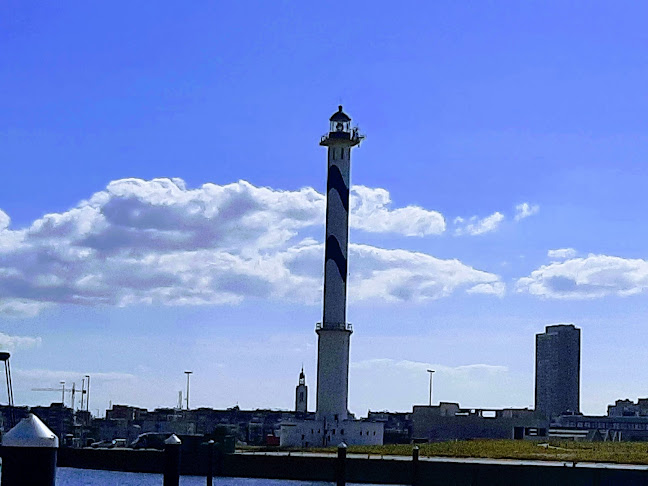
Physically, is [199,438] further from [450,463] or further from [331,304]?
[450,463]

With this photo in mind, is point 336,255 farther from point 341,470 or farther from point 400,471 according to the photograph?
point 341,470

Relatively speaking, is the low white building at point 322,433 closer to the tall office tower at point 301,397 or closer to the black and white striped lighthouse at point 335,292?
the black and white striped lighthouse at point 335,292

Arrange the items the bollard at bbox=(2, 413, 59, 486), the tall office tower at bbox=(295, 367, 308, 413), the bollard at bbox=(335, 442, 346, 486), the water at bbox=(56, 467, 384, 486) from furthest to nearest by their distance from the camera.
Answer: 1. the tall office tower at bbox=(295, 367, 308, 413)
2. the water at bbox=(56, 467, 384, 486)
3. the bollard at bbox=(335, 442, 346, 486)
4. the bollard at bbox=(2, 413, 59, 486)

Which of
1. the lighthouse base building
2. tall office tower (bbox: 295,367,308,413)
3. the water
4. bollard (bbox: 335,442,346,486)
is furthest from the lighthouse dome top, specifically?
tall office tower (bbox: 295,367,308,413)

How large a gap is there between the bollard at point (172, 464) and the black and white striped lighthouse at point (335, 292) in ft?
198

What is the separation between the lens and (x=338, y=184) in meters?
96.1

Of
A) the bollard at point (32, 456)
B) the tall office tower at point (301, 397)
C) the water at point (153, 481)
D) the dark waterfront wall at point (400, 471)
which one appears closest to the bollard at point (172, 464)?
the dark waterfront wall at point (400, 471)

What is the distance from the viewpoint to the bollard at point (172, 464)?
3117cm

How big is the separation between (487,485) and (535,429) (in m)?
78.7

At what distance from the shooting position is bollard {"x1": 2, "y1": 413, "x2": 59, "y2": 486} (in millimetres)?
6828

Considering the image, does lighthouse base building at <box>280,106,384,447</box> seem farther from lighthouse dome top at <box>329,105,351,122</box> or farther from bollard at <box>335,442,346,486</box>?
bollard at <box>335,442,346,486</box>

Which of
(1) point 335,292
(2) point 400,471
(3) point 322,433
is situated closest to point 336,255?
(1) point 335,292

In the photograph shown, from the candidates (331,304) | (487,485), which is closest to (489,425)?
(331,304)

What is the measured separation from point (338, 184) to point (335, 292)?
342 inches
